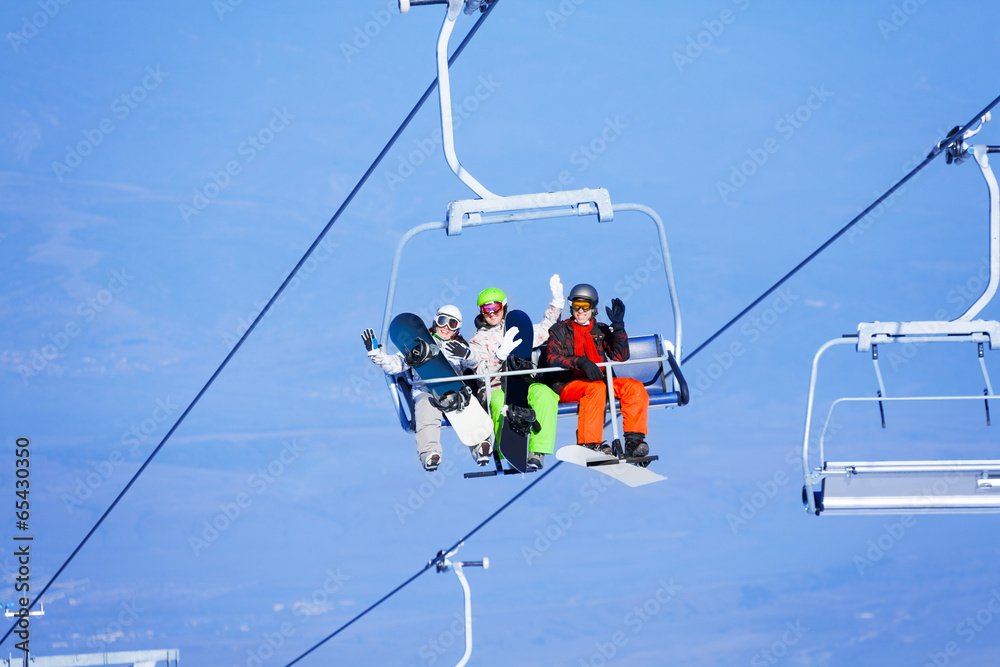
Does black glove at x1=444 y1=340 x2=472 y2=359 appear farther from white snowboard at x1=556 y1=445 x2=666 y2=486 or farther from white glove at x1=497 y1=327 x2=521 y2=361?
white snowboard at x1=556 y1=445 x2=666 y2=486

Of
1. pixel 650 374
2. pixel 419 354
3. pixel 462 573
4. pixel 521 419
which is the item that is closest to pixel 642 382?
pixel 650 374

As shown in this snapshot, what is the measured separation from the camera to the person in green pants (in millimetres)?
7738

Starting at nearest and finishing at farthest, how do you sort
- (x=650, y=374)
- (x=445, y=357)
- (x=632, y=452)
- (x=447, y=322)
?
(x=632, y=452) → (x=445, y=357) → (x=447, y=322) → (x=650, y=374)

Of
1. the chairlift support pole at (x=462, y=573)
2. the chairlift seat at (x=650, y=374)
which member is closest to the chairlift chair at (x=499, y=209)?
the chairlift seat at (x=650, y=374)

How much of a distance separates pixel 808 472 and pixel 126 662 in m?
9.01

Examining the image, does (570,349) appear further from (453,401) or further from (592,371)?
(453,401)

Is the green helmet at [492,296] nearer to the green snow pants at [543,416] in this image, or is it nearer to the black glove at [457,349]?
the black glove at [457,349]

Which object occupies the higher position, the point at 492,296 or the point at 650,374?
the point at 492,296

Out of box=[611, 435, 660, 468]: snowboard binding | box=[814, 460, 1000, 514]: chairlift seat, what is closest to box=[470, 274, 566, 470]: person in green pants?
box=[611, 435, 660, 468]: snowboard binding

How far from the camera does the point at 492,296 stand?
27.0ft

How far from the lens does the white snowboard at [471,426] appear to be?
785cm

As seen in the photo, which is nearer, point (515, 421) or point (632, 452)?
point (632, 452)

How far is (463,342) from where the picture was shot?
324 inches

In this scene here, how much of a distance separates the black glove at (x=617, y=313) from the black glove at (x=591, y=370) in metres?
0.44
